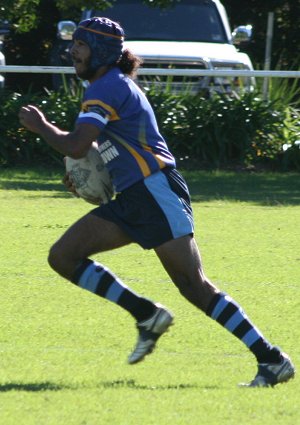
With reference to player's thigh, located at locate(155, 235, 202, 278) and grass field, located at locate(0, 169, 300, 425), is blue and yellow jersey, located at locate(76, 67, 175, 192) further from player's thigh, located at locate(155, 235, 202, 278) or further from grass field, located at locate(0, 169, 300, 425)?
grass field, located at locate(0, 169, 300, 425)

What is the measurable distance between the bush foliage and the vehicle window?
136 centimetres

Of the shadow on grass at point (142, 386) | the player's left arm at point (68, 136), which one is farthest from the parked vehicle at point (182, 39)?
the shadow on grass at point (142, 386)

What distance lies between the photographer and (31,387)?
578cm

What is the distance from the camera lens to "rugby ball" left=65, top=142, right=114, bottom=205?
6.11m

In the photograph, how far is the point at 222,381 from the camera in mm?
6020

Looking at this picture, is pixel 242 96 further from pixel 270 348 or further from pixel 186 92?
pixel 270 348

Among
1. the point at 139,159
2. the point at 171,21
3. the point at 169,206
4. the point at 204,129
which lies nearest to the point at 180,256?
the point at 169,206

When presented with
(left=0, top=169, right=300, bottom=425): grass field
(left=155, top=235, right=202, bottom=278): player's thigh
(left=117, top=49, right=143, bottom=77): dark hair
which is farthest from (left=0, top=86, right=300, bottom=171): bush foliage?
(left=155, top=235, right=202, bottom=278): player's thigh

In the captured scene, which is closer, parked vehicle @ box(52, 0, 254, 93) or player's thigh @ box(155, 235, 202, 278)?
player's thigh @ box(155, 235, 202, 278)

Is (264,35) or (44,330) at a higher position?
(44,330)

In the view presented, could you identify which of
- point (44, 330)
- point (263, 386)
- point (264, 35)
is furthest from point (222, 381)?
point (264, 35)

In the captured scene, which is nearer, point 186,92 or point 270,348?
point 270,348

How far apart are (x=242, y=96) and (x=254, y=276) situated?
8.50m

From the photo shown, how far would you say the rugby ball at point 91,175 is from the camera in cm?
611
